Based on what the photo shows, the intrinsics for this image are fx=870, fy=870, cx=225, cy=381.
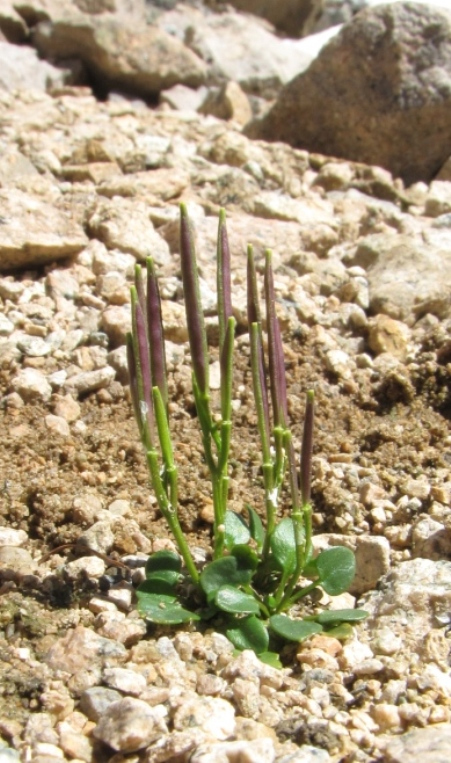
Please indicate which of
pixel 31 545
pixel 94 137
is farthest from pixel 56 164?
pixel 31 545

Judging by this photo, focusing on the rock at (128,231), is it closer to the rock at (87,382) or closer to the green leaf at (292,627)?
the rock at (87,382)

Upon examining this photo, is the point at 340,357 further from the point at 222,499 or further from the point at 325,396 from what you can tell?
the point at 222,499

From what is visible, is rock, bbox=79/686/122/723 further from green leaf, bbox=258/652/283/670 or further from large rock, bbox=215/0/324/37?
large rock, bbox=215/0/324/37

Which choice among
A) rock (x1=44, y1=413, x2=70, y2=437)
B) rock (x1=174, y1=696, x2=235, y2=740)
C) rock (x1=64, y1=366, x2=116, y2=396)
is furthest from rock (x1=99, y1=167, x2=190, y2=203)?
rock (x1=174, y1=696, x2=235, y2=740)

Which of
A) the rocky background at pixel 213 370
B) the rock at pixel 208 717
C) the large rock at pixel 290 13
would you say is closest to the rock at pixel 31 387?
the rocky background at pixel 213 370

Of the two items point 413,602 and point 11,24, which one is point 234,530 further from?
point 11,24

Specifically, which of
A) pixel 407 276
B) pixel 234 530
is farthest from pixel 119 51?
pixel 234 530
